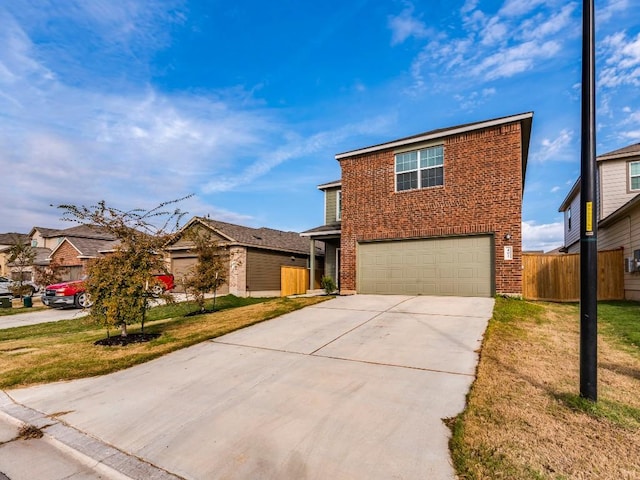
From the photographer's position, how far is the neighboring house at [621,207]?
1175 cm

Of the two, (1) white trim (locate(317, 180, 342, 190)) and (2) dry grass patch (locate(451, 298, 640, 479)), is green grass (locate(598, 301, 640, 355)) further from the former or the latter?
(1) white trim (locate(317, 180, 342, 190))

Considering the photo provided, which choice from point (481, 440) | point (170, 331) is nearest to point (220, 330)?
point (170, 331)

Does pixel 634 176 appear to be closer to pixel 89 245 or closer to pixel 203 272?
pixel 203 272

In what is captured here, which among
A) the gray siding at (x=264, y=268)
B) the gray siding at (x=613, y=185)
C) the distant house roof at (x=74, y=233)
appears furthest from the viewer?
the distant house roof at (x=74, y=233)

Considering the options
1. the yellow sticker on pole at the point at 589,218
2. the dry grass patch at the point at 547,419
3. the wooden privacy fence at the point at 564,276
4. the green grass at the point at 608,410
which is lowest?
the dry grass patch at the point at 547,419

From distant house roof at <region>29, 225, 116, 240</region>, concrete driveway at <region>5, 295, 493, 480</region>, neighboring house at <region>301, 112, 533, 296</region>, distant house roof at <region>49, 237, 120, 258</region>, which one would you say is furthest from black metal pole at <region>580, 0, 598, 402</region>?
distant house roof at <region>49, 237, 120, 258</region>

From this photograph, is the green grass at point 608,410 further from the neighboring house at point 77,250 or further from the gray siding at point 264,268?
the neighboring house at point 77,250

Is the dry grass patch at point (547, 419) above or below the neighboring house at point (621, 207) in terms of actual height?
below

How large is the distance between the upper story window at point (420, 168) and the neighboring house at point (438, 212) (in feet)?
0.13

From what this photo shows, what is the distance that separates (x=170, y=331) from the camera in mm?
8789

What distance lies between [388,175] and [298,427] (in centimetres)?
1163

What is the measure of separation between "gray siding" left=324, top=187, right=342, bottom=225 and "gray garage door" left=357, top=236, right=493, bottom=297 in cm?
495

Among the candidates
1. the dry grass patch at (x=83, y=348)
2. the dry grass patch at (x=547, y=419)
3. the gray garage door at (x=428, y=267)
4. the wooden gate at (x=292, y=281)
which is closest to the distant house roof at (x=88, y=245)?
the wooden gate at (x=292, y=281)

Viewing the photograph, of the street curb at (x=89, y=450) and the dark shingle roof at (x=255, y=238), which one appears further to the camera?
the dark shingle roof at (x=255, y=238)
